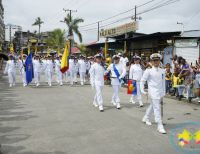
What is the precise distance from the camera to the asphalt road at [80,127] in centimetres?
728

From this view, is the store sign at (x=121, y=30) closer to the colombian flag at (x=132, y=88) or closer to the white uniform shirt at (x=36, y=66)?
the white uniform shirt at (x=36, y=66)

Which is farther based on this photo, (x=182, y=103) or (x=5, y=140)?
(x=182, y=103)

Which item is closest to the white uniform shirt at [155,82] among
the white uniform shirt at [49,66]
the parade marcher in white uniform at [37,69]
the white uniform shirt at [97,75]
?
the white uniform shirt at [97,75]

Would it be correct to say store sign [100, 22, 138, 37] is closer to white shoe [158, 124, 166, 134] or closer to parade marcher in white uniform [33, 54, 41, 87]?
parade marcher in white uniform [33, 54, 41, 87]

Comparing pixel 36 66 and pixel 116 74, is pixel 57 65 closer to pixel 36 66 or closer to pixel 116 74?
pixel 36 66

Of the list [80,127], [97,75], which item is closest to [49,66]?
[97,75]

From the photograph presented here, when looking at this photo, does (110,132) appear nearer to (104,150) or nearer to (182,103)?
(104,150)

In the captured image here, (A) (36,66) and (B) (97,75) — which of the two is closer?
(B) (97,75)

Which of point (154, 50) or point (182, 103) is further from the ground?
point (154, 50)

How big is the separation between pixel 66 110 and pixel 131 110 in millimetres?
2246

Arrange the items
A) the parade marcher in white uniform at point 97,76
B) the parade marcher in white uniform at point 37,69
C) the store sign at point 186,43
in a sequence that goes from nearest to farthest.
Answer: the parade marcher in white uniform at point 97,76
the store sign at point 186,43
the parade marcher in white uniform at point 37,69

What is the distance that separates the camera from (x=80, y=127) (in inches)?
365

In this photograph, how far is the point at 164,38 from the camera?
79.9ft

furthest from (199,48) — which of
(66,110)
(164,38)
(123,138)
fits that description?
(123,138)
